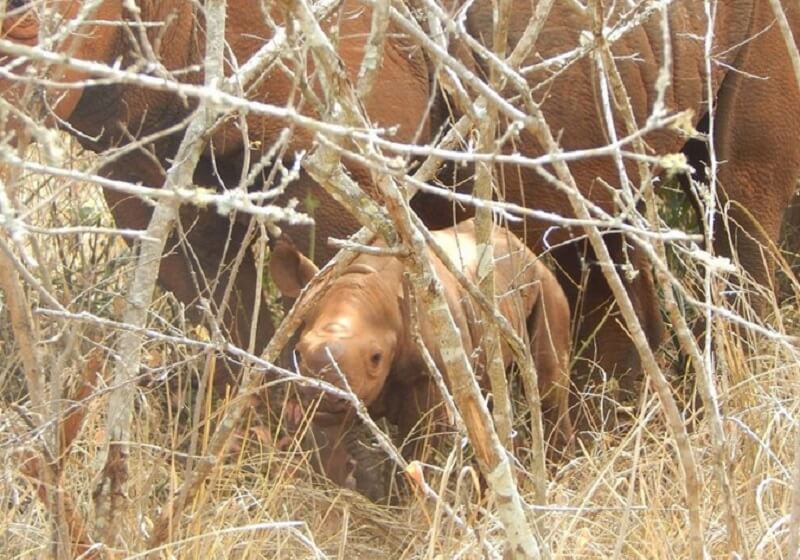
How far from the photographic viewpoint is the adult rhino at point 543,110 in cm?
402

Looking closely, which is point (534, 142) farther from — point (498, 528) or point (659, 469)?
point (498, 528)

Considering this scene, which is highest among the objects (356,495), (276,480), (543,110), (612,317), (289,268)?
(543,110)

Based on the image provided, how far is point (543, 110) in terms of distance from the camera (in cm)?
489

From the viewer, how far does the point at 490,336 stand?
2664mm

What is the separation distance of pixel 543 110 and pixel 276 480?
71.3 inches

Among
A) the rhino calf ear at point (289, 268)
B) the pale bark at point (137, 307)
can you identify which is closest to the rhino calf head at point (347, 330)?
the rhino calf ear at point (289, 268)

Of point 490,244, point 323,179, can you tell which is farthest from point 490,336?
point 323,179

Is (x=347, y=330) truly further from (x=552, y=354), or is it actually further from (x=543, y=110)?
(x=543, y=110)

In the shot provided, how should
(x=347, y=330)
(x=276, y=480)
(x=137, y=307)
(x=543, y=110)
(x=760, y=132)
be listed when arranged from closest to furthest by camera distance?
(x=137, y=307) < (x=276, y=480) < (x=347, y=330) < (x=543, y=110) < (x=760, y=132)

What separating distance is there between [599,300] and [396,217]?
3.52 metres

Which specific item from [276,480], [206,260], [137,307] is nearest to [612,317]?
[206,260]

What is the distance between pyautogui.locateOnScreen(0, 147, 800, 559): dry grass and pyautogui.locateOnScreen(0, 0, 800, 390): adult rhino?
0.96 ft

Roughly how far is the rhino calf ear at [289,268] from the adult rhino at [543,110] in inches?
8.2

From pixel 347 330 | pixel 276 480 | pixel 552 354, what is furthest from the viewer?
pixel 552 354
